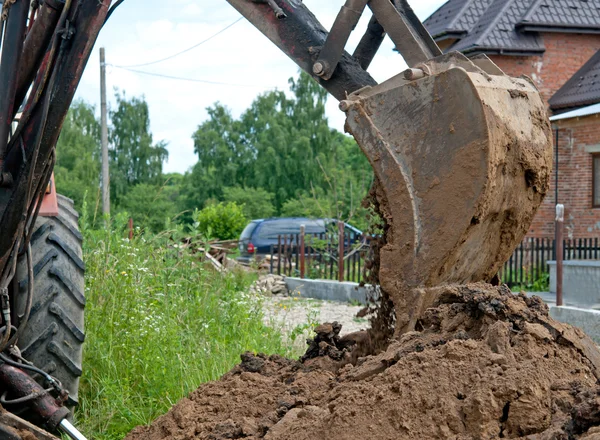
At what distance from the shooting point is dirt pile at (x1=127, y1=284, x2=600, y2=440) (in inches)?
121

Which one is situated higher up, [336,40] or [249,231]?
[336,40]

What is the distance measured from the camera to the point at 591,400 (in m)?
2.89

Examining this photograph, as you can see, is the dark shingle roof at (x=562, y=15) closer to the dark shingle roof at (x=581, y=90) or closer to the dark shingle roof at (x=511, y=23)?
the dark shingle roof at (x=511, y=23)

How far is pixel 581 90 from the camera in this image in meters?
20.5

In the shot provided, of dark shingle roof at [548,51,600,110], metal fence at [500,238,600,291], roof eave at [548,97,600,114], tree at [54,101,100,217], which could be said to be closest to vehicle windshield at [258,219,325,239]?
roof eave at [548,97,600,114]

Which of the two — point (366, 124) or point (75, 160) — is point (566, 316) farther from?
point (75, 160)

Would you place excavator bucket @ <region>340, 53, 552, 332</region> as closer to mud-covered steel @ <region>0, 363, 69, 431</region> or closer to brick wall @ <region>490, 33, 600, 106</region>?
mud-covered steel @ <region>0, 363, 69, 431</region>

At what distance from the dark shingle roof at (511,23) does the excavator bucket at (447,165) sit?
17361 millimetres

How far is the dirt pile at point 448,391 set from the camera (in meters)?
3.07

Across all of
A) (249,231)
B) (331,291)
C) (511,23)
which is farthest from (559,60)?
(331,291)

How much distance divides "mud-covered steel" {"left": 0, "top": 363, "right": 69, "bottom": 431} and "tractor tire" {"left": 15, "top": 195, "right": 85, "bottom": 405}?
54cm

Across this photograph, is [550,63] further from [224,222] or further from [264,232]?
[224,222]

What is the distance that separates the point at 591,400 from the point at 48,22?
278 cm

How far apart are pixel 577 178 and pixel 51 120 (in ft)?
59.5
